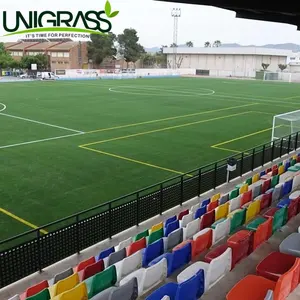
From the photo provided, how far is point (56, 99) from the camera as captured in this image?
4575 cm

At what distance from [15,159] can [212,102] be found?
29.5 m

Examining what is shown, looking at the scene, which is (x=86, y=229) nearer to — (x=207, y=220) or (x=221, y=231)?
(x=207, y=220)

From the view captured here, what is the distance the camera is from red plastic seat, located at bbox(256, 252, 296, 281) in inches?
281

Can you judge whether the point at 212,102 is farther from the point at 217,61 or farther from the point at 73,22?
the point at 217,61

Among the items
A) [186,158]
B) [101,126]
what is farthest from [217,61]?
[186,158]

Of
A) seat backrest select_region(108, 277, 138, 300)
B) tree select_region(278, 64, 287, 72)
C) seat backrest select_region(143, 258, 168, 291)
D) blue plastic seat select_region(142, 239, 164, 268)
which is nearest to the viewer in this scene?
seat backrest select_region(108, 277, 138, 300)

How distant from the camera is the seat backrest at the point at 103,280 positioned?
22.4 ft

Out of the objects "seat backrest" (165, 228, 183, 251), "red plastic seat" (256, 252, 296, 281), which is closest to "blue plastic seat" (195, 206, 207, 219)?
"seat backrest" (165, 228, 183, 251)

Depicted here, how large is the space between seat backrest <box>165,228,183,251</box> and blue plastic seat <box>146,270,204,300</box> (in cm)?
227

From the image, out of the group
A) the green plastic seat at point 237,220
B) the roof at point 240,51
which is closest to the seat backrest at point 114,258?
the green plastic seat at point 237,220

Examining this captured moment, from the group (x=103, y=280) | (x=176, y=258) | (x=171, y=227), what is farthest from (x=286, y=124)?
(x=103, y=280)

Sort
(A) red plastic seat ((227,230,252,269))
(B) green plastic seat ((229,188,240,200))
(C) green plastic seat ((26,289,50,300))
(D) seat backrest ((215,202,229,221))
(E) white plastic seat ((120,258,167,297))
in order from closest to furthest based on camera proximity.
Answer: (C) green plastic seat ((26,289,50,300))
(E) white plastic seat ((120,258,167,297))
(A) red plastic seat ((227,230,252,269))
(D) seat backrest ((215,202,229,221))
(B) green plastic seat ((229,188,240,200))

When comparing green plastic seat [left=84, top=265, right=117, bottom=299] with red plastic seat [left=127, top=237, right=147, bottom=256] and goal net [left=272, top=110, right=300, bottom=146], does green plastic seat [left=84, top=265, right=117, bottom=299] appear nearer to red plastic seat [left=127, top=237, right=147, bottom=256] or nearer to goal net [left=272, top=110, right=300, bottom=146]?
red plastic seat [left=127, top=237, right=147, bottom=256]

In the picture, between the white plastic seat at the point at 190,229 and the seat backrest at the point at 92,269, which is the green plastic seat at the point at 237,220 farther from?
the seat backrest at the point at 92,269
